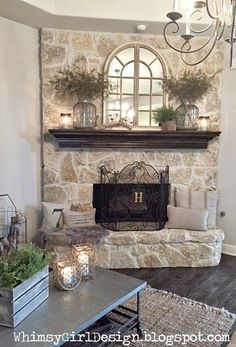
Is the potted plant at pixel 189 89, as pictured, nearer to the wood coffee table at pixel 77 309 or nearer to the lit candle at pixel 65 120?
the lit candle at pixel 65 120

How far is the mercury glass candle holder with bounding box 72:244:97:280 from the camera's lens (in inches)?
90.9

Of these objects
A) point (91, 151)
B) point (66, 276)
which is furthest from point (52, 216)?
point (66, 276)

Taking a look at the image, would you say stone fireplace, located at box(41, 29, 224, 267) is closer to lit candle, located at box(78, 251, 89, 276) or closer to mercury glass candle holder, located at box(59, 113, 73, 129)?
mercury glass candle holder, located at box(59, 113, 73, 129)

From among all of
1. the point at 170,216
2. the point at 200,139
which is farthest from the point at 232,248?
the point at 200,139

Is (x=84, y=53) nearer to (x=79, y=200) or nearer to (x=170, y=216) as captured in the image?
(x=79, y=200)

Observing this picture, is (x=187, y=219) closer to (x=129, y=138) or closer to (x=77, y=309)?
(x=129, y=138)

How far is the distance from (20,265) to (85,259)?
55 cm

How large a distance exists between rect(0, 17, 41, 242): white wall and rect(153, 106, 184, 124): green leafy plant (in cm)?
143

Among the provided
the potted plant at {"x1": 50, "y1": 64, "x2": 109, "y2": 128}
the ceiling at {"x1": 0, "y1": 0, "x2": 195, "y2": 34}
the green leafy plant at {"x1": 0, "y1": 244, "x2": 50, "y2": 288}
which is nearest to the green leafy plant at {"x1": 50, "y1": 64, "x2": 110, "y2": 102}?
the potted plant at {"x1": 50, "y1": 64, "x2": 109, "y2": 128}

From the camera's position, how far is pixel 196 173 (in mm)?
4137

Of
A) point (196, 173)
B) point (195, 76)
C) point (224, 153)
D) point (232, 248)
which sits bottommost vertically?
point (232, 248)

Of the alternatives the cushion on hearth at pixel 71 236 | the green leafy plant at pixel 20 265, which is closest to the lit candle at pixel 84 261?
the green leafy plant at pixel 20 265

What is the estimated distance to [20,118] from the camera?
3.72m

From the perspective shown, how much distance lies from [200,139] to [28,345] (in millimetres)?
2999
